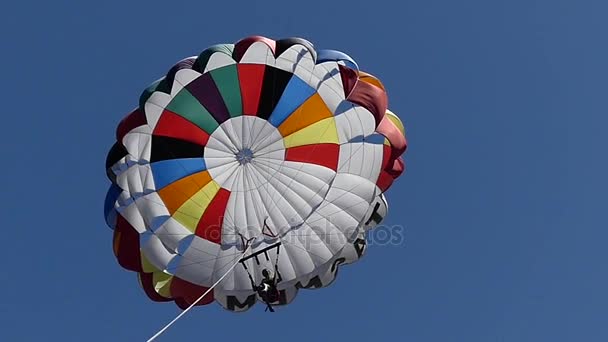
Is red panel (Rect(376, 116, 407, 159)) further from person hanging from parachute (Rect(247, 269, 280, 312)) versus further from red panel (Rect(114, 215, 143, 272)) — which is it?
red panel (Rect(114, 215, 143, 272))

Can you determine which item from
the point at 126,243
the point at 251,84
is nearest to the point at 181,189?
the point at 126,243

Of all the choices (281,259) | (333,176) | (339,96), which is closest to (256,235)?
(281,259)

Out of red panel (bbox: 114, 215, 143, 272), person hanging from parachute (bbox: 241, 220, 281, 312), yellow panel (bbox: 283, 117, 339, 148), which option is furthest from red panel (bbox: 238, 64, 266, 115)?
red panel (bbox: 114, 215, 143, 272)

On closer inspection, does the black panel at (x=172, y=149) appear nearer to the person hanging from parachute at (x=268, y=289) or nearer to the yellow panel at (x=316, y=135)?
the yellow panel at (x=316, y=135)

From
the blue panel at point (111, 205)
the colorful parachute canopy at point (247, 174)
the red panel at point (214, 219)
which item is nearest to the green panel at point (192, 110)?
the colorful parachute canopy at point (247, 174)

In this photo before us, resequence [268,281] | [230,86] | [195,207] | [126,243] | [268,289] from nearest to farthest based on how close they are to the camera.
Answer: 1. [268,289]
2. [268,281]
3. [126,243]
4. [230,86]
5. [195,207]

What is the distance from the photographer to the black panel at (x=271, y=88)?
61.7 feet

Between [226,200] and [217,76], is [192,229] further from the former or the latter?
[217,76]

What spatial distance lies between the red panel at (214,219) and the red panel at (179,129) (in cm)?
112

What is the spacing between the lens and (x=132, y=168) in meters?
18.7

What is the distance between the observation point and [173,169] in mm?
19062

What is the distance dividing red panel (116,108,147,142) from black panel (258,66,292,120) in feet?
7.61

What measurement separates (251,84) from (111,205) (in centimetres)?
356

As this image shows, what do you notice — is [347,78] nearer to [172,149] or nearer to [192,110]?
[192,110]
